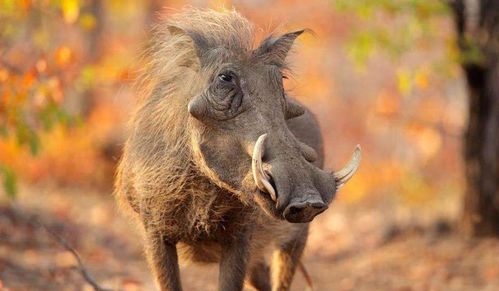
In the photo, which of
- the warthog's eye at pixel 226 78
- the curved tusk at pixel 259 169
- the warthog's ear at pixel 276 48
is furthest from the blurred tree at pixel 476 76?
the curved tusk at pixel 259 169

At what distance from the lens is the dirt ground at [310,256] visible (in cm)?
746

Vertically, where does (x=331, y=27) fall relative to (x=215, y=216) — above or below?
below

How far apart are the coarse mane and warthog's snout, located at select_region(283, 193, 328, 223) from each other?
3.06 ft

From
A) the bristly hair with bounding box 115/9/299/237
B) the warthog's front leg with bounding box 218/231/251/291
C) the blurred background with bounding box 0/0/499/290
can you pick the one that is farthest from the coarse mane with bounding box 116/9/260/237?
the blurred background with bounding box 0/0/499/290

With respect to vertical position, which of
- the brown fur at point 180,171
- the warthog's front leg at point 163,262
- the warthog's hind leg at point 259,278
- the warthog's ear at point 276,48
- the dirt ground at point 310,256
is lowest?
the dirt ground at point 310,256

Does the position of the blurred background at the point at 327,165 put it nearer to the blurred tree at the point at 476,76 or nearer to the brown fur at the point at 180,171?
the blurred tree at the point at 476,76

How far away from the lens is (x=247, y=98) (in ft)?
13.8

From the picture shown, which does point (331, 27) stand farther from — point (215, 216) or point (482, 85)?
point (215, 216)

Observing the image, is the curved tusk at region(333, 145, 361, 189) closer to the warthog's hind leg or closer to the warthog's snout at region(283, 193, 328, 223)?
the warthog's snout at region(283, 193, 328, 223)

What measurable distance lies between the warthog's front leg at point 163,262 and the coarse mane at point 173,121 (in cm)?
9

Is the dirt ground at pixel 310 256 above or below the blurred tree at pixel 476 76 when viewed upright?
below

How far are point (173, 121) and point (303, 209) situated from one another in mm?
1239

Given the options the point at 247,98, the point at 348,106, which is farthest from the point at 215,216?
the point at 348,106

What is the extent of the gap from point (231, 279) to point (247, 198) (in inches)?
31.9
